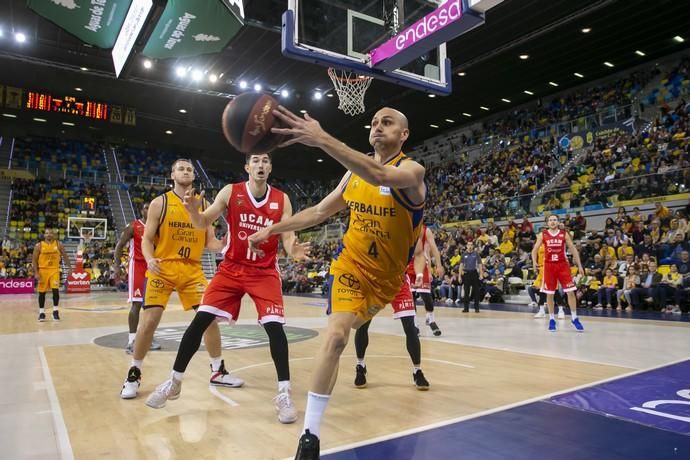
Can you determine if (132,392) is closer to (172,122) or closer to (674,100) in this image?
(674,100)

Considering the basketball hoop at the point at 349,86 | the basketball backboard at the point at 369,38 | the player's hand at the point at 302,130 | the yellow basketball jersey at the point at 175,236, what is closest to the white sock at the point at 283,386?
the yellow basketball jersey at the point at 175,236

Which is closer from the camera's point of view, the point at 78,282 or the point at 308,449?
the point at 308,449

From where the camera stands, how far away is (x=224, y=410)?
134 inches

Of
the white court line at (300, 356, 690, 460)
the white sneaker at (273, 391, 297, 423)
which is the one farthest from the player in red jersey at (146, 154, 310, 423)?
the white court line at (300, 356, 690, 460)

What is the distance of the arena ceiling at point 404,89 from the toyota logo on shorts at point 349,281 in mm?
10200

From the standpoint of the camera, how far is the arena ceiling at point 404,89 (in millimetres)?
14344

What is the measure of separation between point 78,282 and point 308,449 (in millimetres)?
20593

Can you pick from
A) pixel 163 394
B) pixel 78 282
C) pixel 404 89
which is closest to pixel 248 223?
pixel 163 394

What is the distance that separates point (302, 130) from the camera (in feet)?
6.93

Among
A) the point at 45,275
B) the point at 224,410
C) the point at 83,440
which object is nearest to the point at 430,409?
the point at 224,410

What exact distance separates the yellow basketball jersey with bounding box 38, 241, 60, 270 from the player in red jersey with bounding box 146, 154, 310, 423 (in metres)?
7.40

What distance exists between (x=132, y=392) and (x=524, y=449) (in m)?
2.97

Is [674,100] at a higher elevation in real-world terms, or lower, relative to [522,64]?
lower

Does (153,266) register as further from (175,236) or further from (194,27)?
(194,27)
